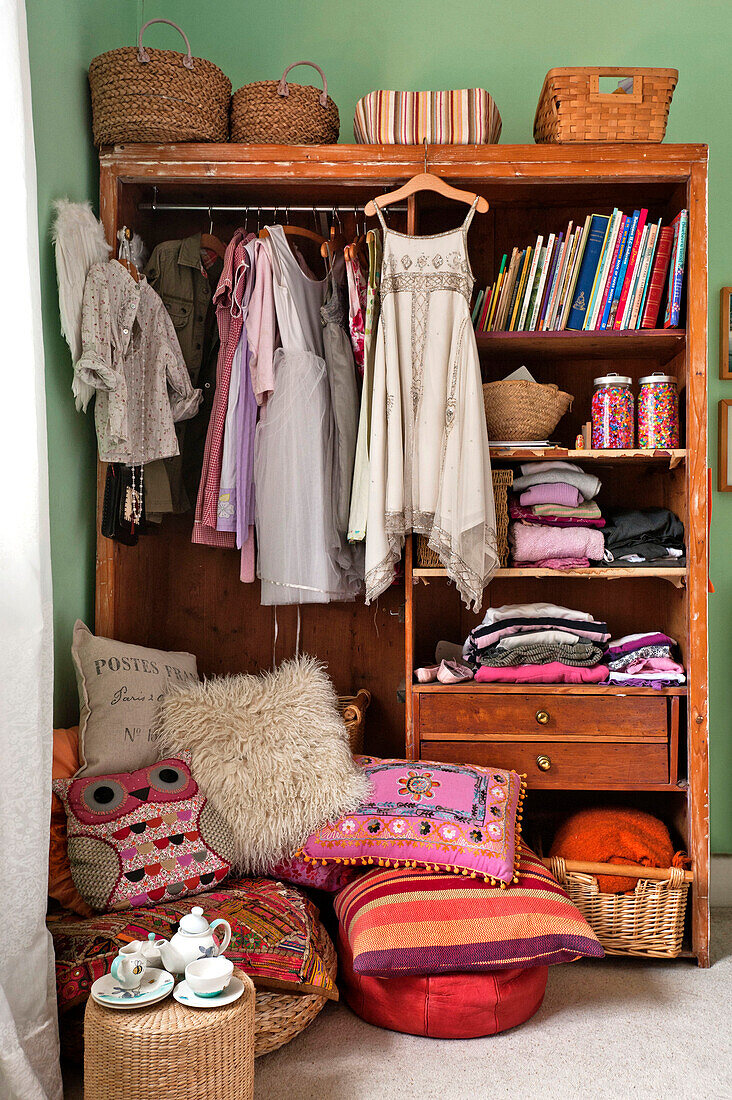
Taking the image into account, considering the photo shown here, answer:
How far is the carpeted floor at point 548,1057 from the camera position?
1.60m

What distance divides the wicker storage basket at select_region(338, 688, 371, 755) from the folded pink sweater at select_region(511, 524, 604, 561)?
2.07 feet

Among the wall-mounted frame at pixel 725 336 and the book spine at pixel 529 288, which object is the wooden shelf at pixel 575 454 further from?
the wall-mounted frame at pixel 725 336

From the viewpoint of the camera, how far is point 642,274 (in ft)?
7.41

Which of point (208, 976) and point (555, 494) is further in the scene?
point (555, 494)

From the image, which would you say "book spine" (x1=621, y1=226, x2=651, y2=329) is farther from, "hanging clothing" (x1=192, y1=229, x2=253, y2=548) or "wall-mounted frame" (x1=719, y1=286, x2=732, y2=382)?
"hanging clothing" (x1=192, y1=229, x2=253, y2=548)

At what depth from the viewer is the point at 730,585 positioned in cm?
257

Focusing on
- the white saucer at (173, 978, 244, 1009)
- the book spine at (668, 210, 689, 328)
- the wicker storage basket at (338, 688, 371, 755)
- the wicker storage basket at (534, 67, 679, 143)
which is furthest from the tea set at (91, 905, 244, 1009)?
the wicker storage basket at (534, 67, 679, 143)

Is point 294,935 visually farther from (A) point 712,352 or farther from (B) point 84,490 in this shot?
(A) point 712,352

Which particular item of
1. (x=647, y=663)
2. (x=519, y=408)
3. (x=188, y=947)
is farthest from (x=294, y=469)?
(x=188, y=947)

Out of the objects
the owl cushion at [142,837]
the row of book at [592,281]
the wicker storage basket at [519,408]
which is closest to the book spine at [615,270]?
the row of book at [592,281]

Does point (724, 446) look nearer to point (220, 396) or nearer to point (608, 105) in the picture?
point (608, 105)

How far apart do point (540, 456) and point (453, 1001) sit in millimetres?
1319

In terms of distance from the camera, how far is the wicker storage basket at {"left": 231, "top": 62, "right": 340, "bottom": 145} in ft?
7.23

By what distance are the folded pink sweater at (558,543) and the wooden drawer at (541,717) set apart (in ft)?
1.22
